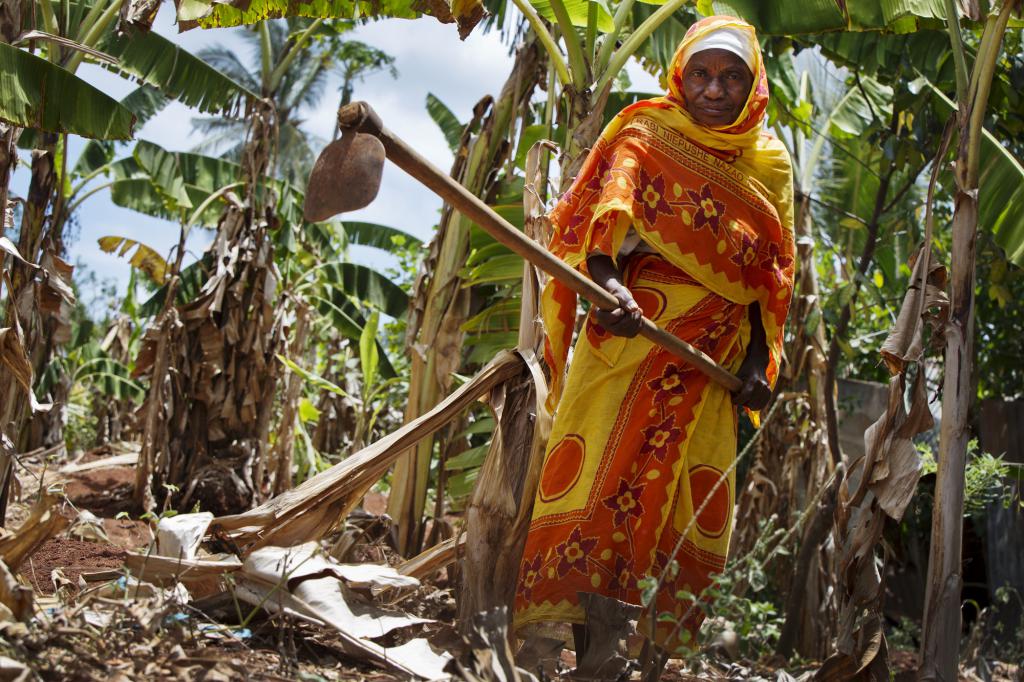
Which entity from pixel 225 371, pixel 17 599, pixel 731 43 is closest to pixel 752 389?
pixel 731 43

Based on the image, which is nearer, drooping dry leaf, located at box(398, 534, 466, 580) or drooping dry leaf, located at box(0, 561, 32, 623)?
drooping dry leaf, located at box(0, 561, 32, 623)

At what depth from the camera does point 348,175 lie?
2.47 meters

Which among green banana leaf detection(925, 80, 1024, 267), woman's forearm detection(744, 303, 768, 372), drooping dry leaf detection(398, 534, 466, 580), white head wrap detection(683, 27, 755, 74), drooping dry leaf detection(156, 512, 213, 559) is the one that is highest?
white head wrap detection(683, 27, 755, 74)

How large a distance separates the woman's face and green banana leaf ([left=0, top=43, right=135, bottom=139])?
112 inches

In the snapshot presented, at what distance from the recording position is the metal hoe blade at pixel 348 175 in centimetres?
247

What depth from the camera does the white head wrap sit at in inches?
125

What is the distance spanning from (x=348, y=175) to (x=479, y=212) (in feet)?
1.16

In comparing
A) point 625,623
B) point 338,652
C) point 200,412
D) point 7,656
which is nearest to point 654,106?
point 625,623

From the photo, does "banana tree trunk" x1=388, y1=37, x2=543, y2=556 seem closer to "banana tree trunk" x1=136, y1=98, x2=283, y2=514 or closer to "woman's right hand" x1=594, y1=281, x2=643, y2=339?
"banana tree trunk" x1=136, y1=98, x2=283, y2=514

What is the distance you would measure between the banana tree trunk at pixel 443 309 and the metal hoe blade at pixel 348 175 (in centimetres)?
310

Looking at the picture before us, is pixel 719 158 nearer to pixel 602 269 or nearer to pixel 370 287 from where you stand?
pixel 602 269

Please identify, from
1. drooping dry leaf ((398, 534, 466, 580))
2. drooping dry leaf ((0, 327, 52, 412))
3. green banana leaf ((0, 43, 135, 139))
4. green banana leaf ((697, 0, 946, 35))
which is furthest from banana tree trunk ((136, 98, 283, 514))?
drooping dry leaf ((398, 534, 466, 580))

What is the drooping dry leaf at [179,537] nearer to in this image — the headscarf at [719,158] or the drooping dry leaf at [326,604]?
the drooping dry leaf at [326,604]

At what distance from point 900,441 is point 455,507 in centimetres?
296
